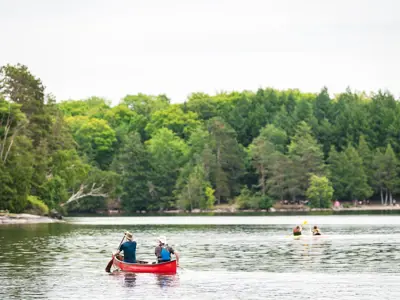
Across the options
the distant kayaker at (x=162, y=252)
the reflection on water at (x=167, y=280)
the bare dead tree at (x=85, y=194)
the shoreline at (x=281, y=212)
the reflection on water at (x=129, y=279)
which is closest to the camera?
the reflection on water at (x=167, y=280)

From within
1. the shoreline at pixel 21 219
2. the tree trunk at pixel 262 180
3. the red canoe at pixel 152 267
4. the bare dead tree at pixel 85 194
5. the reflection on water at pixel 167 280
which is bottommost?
the reflection on water at pixel 167 280

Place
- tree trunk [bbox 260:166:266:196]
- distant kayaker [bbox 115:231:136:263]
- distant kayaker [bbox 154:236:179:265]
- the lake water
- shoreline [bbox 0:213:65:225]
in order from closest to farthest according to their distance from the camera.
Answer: the lake water, distant kayaker [bbox 154:236:179:265], distant kayaker [bbox 115:231:136:263], shoreline [bbox 0:213:65:225], tree trunk [bbox 260:166:266:196]

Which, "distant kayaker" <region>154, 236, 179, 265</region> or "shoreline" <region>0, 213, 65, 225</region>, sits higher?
Answer: "shoreline" <region>0, 213, 65, 225</region>

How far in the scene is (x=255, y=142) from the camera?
18712cm

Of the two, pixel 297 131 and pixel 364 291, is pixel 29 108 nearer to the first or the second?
pixel 297 131

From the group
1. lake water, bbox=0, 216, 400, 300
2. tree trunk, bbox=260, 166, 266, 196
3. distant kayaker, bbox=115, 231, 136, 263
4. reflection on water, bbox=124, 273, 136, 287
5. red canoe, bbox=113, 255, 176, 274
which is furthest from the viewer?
tree trunk, bbox=260, 166, 266, 196

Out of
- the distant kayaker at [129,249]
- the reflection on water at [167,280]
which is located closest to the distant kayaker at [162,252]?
the reflection on water at [167,280]

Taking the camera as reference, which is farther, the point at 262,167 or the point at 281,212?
the point at 262,167

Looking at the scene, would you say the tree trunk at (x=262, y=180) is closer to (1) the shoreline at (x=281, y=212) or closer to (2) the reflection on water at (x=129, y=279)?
(1) the shoreline at (x=281, y=212)

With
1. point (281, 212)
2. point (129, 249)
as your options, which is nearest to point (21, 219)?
point (281, 212)

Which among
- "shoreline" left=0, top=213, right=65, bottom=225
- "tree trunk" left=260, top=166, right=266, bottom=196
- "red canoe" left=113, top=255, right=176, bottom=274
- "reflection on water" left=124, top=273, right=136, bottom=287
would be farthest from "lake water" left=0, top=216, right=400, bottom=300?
"tree trunk" left=260, top=166, right=266, bottom=196

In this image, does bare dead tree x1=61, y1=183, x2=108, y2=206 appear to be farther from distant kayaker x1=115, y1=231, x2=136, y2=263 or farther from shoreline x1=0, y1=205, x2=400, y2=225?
distant kayaker x1=115, y1=231, x2=136, y2=263

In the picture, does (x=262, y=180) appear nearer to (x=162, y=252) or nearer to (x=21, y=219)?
(x=21, y=219)

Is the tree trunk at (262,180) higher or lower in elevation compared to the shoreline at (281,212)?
higher
